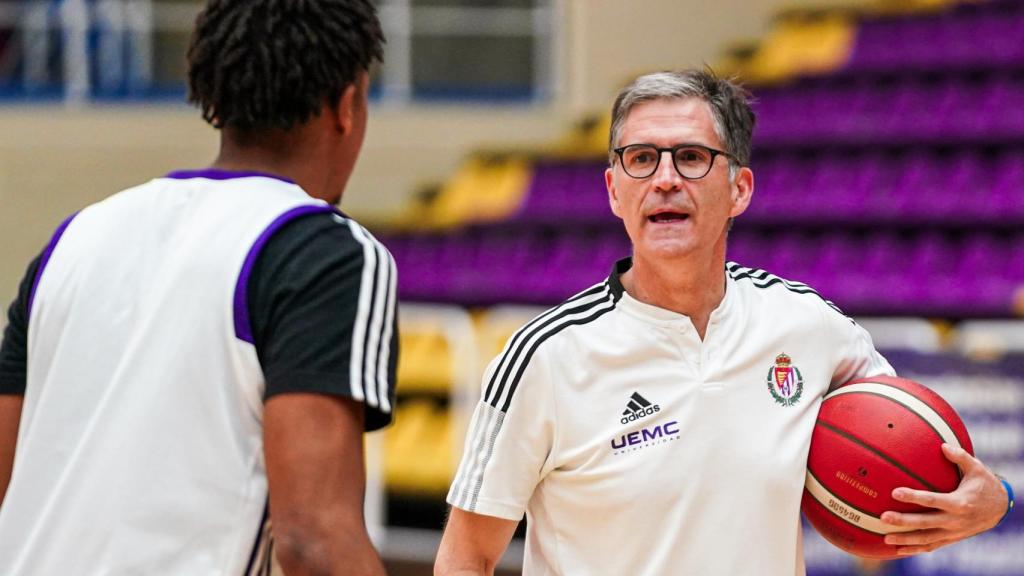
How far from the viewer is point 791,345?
2980mm

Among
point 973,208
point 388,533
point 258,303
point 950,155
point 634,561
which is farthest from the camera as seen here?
point 950,155

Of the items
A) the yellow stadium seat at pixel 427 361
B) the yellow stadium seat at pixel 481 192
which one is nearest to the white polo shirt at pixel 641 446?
the yellow stadium seat at pixel 427 361

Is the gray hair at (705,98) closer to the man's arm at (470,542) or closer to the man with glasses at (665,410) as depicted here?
the man with glasses at (665,410)

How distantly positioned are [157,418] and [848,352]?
153 cm

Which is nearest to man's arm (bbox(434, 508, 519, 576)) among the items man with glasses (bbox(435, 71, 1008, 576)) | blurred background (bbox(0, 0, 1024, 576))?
man with glasses (bbox(435, 71, 1008, 576))

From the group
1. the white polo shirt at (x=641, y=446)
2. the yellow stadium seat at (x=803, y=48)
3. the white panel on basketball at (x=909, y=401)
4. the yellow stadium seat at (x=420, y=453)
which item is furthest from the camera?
the yellow stadium seat at (x=803, y=48)

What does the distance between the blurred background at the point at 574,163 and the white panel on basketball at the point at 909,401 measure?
307 cm

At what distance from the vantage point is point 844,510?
2955 millimetres

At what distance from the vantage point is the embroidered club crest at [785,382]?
9.59 ft

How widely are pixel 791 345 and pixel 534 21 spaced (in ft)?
30.5

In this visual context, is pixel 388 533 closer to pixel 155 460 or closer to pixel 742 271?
pixel 742 271

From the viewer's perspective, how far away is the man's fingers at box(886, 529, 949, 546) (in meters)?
2.94

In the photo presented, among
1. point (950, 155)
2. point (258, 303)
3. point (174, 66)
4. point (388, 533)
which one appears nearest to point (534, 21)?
point (174, 66)

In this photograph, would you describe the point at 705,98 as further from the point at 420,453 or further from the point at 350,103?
the point at 420,453
